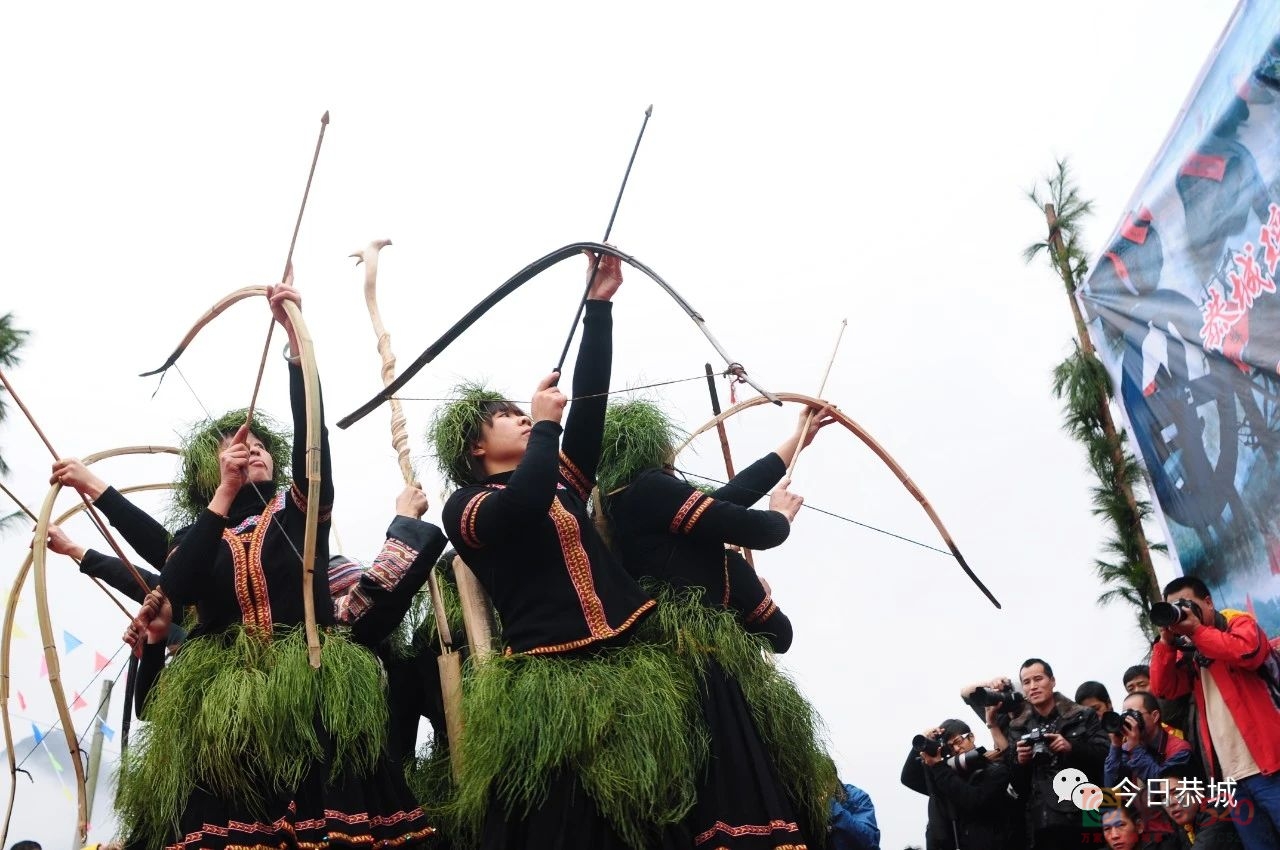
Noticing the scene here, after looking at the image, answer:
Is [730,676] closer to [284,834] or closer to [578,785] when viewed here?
[578,785]

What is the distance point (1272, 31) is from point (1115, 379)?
2.17m

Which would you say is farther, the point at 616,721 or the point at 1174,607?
the point at 1174,607

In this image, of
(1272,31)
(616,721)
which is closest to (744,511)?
(616,721)

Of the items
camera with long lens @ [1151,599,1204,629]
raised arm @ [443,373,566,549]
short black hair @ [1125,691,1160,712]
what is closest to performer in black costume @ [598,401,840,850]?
raised arm @ [443,373,566,549]

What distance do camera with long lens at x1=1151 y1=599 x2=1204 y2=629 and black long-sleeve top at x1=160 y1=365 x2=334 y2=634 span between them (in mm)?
2809

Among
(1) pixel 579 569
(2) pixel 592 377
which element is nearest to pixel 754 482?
(2) pixel 592 377

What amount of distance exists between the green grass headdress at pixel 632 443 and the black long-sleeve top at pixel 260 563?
2.89 feet

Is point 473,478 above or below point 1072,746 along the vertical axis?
above

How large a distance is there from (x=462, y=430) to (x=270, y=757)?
43.4 inches

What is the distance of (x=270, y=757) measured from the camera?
338cm

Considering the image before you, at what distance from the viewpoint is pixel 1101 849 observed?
199 inches

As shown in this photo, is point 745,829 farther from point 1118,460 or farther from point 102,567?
point 1118,460

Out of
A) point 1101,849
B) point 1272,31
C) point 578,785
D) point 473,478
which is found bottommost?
point 1101,849

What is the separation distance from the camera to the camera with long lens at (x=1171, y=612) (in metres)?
4.42
